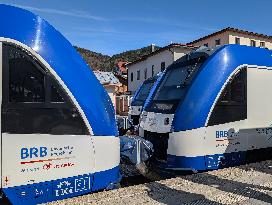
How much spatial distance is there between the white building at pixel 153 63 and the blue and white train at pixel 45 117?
2354 cm

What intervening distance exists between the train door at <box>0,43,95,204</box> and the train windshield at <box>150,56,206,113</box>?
2482 mm

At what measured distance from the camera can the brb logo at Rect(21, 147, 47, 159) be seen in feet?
13.2

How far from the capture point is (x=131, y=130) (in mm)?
10031

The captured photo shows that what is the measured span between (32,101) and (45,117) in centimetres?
26

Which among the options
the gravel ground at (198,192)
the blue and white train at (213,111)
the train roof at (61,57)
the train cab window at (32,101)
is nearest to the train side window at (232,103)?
the blue and white train at (213,111)

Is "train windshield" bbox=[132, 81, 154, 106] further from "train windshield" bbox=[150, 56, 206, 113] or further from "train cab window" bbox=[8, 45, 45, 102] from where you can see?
"train cab window" bbox=[8, 45, 45, 102]

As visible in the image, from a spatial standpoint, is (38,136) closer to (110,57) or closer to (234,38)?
(234,38)

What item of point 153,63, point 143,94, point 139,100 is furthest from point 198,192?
point 153,63

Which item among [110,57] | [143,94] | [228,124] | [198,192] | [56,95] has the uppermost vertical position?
[110,57]

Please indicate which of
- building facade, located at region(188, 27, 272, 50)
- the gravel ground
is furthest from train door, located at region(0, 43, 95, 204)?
building facade, located at region(188, 27, 272, 50)

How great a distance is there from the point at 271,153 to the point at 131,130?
13.5 ft

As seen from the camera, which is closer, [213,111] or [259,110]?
[213,111]

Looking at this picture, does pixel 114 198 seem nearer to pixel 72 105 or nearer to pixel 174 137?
pixel 72 105

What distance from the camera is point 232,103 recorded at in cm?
651
